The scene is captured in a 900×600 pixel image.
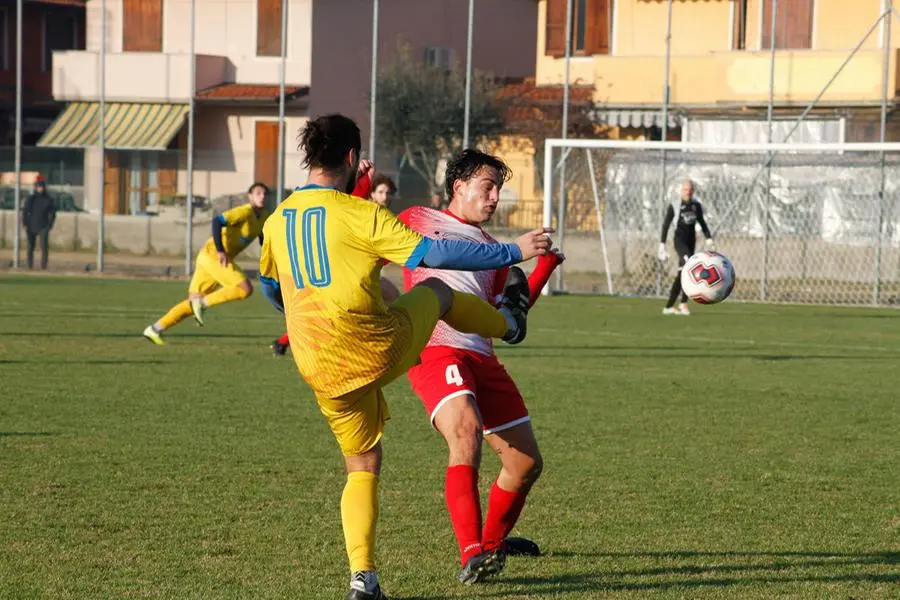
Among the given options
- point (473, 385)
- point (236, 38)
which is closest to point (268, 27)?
point (236, 38)

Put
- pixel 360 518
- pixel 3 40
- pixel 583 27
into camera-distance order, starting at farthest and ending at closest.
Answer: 1. pixel 3 40
2. pixel 583 27
3. pixel 360 518

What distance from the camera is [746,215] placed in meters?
25.2

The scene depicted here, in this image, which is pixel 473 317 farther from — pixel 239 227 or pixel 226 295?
pixel 226 295

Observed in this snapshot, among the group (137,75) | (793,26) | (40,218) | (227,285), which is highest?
(793,26)

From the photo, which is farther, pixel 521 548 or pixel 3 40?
pixel 3 40

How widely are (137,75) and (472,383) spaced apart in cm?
3300

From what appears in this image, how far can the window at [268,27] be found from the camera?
1486 inches

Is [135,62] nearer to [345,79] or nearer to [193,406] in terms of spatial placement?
[345,79]

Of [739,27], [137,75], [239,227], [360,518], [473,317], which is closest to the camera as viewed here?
[360,518]

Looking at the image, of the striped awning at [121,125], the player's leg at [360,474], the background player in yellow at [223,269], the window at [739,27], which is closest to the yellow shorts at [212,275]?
the background player in yellow at [223,269]

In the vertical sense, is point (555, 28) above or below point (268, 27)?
below

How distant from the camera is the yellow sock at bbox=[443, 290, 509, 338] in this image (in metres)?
5.52

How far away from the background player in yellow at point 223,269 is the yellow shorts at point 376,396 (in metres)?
10.1

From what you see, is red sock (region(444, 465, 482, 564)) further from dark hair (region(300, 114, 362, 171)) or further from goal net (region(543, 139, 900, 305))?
goal net (region(543, 139, 900, 305))
